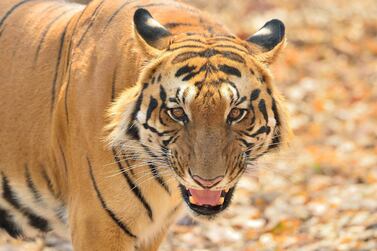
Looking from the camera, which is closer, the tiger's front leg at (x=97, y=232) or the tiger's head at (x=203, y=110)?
the tiger's head at (x=203, y=110)

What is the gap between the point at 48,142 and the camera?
4059mm

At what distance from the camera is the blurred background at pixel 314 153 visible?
572 centimetres

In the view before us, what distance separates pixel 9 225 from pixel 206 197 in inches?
52.9

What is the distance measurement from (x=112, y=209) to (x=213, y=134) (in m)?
0.73

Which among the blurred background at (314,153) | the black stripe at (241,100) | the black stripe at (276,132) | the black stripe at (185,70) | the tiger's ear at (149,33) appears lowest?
the blurred background at (314,153)

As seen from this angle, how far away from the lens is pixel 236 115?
331 cm

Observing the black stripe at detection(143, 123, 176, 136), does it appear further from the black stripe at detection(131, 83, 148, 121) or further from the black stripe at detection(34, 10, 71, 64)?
the black stripe at detection(34, 10, 71, 64)

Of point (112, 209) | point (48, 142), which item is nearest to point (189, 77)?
point (112, 209)

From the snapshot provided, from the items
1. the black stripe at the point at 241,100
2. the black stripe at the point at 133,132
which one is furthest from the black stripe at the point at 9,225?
the black stripe at the point at 241,100

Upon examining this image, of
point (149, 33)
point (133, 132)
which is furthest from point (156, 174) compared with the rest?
point (149, 33)

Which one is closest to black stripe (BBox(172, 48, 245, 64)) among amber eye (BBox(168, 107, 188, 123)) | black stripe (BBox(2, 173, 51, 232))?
amber eye (BBox(168, 107, 188, 123))

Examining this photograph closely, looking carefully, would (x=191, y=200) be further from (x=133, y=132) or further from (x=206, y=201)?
(x=133, y=132)

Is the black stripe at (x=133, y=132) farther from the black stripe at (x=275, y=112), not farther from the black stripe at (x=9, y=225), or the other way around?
the black stripe at (x=9, y=225)

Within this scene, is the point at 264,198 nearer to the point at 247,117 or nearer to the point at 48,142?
the point at 48,142
